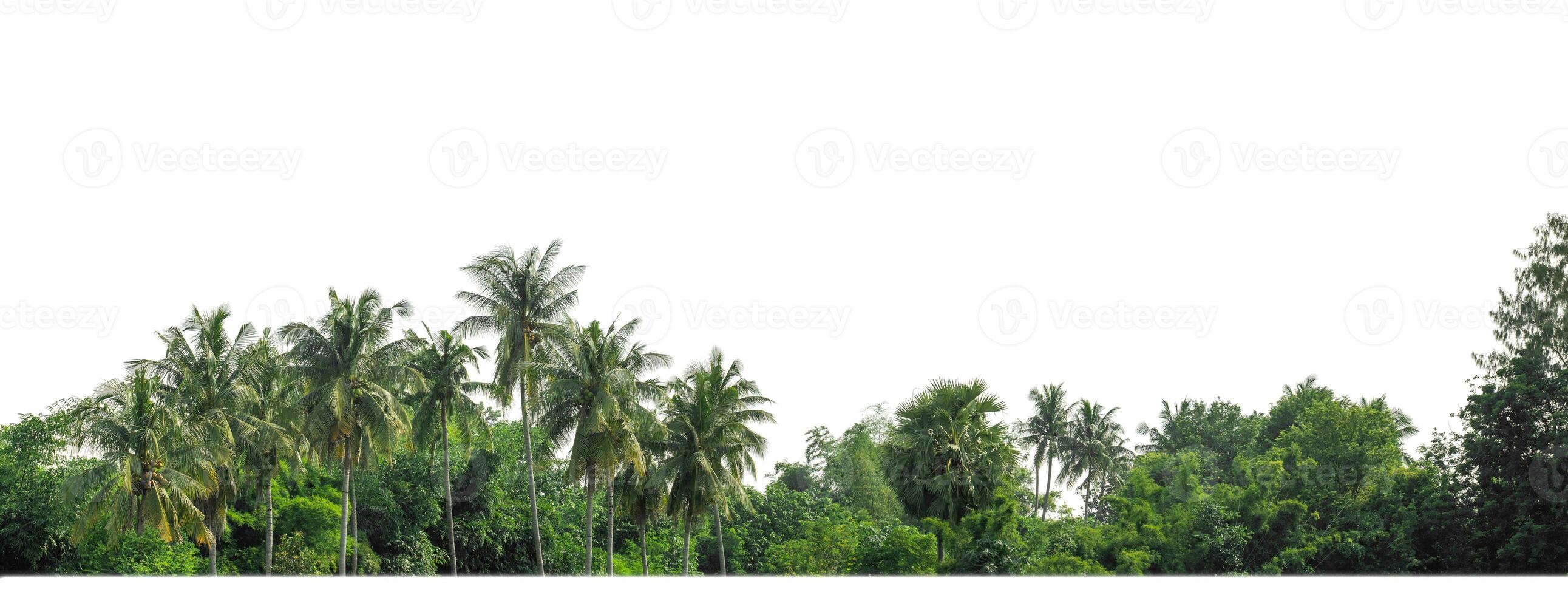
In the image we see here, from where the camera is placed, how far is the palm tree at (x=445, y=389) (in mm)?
41156

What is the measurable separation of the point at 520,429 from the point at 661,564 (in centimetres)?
894

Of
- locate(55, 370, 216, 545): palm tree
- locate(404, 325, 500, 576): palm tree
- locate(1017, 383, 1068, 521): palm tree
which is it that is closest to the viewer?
locate(55, 370, 216, 545): palm tree

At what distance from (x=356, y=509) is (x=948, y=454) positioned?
922 inches

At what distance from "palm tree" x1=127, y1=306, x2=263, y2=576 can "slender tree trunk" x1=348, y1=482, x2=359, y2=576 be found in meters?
4.14

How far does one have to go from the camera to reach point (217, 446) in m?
34.8

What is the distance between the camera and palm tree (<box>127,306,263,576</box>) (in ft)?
116

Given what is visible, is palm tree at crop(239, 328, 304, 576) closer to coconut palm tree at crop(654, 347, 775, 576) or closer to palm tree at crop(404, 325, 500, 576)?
palm tree at crop(404, 325, 500, 576)

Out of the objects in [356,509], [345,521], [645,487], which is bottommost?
[345,521]

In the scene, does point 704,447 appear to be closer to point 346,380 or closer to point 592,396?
point 592,396

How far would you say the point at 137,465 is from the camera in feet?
105

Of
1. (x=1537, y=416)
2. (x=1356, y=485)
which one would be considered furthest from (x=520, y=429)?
(x=1537, y=416)

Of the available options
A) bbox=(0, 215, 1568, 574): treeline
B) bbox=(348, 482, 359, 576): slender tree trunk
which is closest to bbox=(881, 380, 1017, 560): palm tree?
bbox=(0, 215, 1568, 574): treeline

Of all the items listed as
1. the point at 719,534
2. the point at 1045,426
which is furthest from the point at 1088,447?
the point at 719,534

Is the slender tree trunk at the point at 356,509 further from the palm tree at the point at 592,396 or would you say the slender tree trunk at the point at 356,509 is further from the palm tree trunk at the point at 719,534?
the palm tree trunk at the point at 719,534
